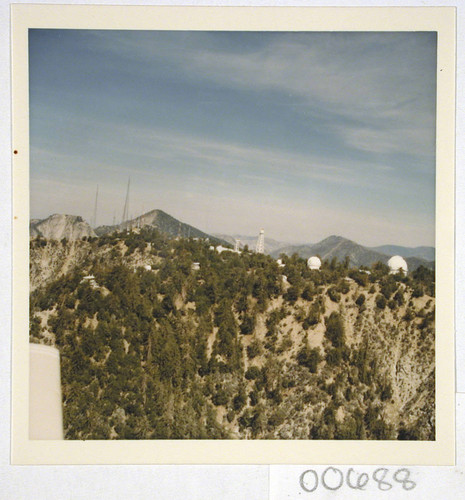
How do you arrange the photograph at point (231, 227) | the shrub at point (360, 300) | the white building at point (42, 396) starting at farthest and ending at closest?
the shrub at point (360, 300)
the photograph at point (231, 227)
the white building at point (42, 396)

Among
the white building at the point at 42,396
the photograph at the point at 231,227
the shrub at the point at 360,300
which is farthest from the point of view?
the shrub at the point at 360,300

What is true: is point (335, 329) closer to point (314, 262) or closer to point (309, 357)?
point (309, 357)

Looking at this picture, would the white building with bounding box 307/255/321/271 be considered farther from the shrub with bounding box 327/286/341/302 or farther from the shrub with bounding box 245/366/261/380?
the shrub with bounding box 245/366/261/380

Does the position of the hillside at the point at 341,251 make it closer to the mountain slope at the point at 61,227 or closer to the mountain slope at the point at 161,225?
the mountain slope at the point at 161,225

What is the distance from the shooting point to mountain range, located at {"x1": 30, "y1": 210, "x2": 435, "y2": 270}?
316 centimetres

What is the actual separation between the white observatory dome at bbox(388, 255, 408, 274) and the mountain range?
0.02 meters

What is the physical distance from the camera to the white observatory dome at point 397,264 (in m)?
3.18

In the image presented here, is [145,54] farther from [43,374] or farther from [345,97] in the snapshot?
[43,374]
